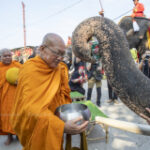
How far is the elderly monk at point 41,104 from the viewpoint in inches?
49.0

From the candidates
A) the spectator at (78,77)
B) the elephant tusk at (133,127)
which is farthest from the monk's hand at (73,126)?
the spectator at (78,77)

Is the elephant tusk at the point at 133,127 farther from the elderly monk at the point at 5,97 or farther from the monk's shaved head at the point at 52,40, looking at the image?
the elderly monk at the point at 5,97

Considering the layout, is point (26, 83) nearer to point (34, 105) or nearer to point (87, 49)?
point (34, 105)

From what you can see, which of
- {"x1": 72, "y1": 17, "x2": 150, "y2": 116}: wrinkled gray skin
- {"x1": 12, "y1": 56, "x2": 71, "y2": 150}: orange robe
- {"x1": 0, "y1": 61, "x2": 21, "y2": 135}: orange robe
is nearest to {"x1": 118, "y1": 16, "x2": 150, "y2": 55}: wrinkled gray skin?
{"x1": 72, "y1": 17, "x2": 150, "y2": 116}: wrinkled gray skin

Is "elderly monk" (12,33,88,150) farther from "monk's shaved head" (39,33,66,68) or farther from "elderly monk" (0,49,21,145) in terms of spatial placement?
"elderly monk" (0,49,21,145)

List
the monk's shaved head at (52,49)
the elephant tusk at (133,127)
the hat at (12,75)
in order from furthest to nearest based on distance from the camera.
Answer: the hat at (12,75)
the monk's shaved head at (52,49)
the elephant tusk at (133,127)

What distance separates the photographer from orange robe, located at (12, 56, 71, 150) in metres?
1.25

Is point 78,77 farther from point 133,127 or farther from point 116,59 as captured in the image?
point 133,127

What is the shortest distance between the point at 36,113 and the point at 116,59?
830mm

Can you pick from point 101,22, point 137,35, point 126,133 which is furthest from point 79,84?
point 101,22

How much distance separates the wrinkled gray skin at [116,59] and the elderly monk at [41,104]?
35 cm

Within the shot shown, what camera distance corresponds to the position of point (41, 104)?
1.29 metres

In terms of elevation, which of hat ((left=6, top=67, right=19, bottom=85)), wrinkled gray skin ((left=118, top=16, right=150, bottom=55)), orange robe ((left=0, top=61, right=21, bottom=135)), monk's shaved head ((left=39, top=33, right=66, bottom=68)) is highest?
wrinkled gray skin ((left=118, top=16, right=150, bottom=55))

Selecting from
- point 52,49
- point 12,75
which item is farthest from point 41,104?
point 12,75
